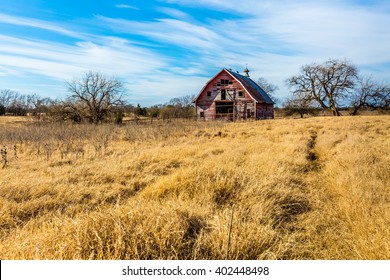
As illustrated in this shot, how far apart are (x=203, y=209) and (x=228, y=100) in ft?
99.4

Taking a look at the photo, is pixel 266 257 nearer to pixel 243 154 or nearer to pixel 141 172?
pixel 141 172

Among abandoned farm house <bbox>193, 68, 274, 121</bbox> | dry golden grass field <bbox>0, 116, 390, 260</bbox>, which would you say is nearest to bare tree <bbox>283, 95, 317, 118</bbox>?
abandoned farm house <bbox>193, 68, 274, 121</bbox>

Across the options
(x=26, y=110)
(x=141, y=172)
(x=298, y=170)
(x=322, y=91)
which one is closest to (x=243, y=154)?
(x=298, y=170)

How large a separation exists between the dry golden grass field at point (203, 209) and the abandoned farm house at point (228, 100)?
2474 cm

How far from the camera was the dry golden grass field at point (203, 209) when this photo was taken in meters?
2.85

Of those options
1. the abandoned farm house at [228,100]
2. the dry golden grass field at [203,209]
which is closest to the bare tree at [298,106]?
the abandoned farm house at [228,100]

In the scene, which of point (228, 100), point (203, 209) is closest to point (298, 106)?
point (228, 100)

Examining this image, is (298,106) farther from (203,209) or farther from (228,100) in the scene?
(203,209)

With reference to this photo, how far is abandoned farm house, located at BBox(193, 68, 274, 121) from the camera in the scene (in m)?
32.7

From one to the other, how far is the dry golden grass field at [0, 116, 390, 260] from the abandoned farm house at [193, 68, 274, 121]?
24739mm

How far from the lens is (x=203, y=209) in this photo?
386 cm

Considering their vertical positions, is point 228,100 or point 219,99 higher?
point 219,99

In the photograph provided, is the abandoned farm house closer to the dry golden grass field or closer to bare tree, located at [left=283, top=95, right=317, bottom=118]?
bare tree, located at [left=283, top=95, right=317, bottom=118]

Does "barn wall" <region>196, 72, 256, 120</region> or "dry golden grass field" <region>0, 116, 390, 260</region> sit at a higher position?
"barn wall" <region>196, 72, 256, 120</region>
